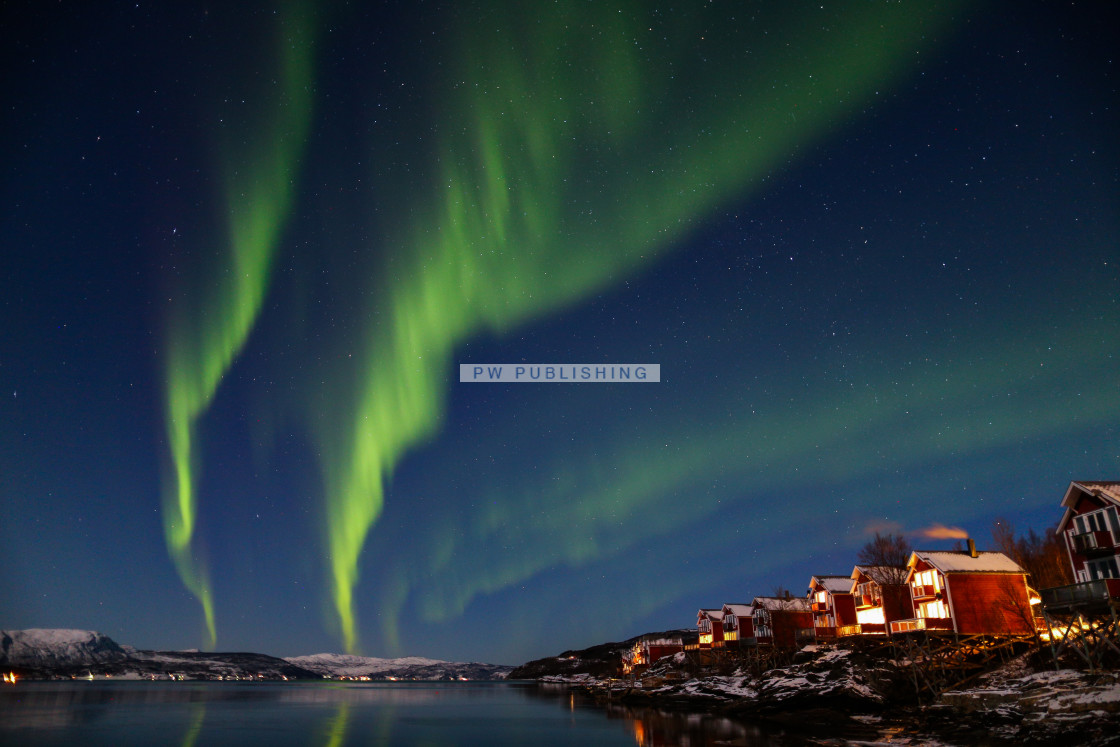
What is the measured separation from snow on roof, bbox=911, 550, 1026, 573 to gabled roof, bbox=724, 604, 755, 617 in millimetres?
38924

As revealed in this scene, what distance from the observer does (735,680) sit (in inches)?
2891

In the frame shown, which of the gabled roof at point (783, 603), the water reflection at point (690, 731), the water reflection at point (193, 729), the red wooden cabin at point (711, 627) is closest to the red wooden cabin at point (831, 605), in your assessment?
the gabled roof at point (783, 603)

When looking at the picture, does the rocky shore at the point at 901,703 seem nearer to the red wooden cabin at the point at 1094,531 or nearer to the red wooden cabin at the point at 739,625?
the red wooden cabin at the point at 1094,531

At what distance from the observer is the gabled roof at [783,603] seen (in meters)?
89.1

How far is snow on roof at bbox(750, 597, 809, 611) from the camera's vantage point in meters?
89.1

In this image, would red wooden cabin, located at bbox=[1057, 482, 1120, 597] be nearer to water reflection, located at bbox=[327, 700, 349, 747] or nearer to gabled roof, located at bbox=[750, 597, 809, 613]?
gabled roof, located at bbox=[750, 597, 809, 613]

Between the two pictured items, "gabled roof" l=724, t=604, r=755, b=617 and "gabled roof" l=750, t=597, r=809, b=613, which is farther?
"gabled roof" l=724, t=604, r=755, b=617

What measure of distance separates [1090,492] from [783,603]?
51420 mm

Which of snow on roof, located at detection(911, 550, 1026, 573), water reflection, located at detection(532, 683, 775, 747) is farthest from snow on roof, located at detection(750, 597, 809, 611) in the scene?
snow on roof, located at detection(911, 550, 1026, 573)

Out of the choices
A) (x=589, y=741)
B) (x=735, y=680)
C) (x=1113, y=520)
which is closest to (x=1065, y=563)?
(x=735, y=680)

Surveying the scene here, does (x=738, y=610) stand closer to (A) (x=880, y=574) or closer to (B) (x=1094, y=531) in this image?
(A) (x=880, y=574)

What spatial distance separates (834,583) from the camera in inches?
3130

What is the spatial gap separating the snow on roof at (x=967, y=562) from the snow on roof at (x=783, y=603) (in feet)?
94.5

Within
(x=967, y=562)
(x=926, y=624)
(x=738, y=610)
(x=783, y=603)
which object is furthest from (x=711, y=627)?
(x=926, y=624)
